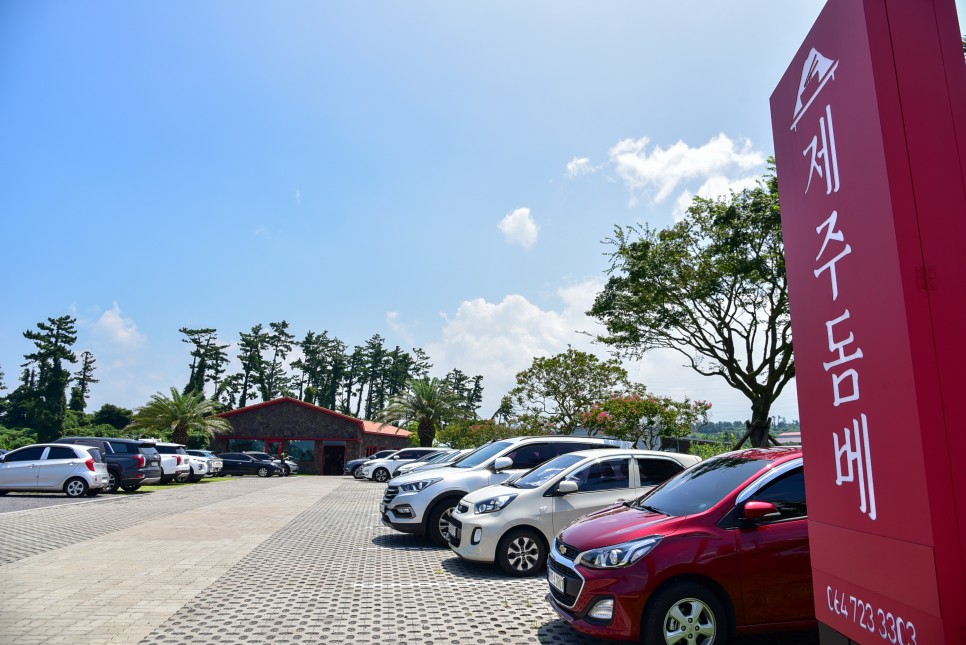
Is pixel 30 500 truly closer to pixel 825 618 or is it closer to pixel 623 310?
pixel 623 310

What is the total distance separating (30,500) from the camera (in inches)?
687

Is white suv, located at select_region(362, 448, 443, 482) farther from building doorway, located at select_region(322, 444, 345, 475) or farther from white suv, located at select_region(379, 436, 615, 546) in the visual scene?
white suv, located at select_region(379, 436, 615, 546)

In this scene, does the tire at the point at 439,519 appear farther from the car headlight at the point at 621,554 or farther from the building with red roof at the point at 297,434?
the building with red roof at the point at 297,434

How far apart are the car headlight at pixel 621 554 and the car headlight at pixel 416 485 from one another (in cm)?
565

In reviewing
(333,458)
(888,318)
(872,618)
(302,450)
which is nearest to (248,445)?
(302,450)

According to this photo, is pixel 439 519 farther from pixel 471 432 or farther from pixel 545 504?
pixel 471 432

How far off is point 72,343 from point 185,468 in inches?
2001

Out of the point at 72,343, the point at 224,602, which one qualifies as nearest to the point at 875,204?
the point at 224,602

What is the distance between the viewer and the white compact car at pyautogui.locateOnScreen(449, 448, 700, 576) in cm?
786

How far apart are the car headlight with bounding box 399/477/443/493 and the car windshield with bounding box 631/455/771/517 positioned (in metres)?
4.87

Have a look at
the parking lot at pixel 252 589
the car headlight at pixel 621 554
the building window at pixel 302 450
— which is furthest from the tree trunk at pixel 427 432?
the car headlight at pixel 621 554

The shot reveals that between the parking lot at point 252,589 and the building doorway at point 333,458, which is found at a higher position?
the building doorway at point 333,458

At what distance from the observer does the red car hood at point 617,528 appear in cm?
499

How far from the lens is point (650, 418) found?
68.5 feet
